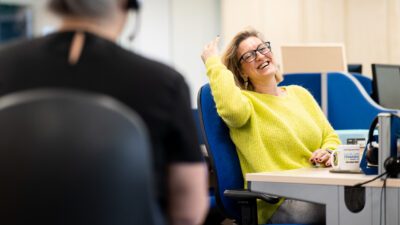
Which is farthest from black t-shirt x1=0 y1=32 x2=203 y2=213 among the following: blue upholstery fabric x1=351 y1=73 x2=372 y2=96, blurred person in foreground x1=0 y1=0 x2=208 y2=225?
blue upholstery fabric x1=351 y1=73 x2=372 y2=96

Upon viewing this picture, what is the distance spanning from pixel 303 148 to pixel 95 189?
1.70m

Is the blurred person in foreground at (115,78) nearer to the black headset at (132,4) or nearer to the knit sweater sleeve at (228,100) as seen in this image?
the black headset at (132,4)

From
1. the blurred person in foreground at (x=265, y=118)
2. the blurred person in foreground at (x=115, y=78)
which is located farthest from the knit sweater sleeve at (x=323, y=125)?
the blurred person in foreground at (x=115, y=78)

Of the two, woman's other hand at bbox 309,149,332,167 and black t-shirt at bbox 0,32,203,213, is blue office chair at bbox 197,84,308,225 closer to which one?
woman's other hand at bbox 309,149,332,167

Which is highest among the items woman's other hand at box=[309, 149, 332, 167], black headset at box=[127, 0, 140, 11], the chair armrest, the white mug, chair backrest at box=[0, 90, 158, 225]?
black headset at box=[127, 0, 140, 11]

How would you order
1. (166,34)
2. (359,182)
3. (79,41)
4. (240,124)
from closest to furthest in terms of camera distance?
1. (79,41)
2. (359,182)
3. (240,124)
4. (166,34)

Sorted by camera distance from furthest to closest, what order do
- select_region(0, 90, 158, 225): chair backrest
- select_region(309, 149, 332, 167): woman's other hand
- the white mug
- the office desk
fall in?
select_region(309, 149, 332, 167): woman's other hand
the white mug
the office desk
select_region(0, 90, 158, 225): chair backrest

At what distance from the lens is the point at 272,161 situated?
8.32 feet

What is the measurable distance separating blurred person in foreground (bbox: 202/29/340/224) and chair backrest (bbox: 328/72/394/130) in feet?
3.73

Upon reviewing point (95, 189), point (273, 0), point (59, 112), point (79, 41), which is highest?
point (273, 0)

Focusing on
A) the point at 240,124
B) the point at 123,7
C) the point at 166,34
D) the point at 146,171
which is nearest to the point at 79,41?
the point at 123,7

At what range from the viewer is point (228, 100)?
243 centimetres

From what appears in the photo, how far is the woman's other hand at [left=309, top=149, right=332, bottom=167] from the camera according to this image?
2.58 metres

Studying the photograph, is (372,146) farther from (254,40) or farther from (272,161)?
(254,40)
